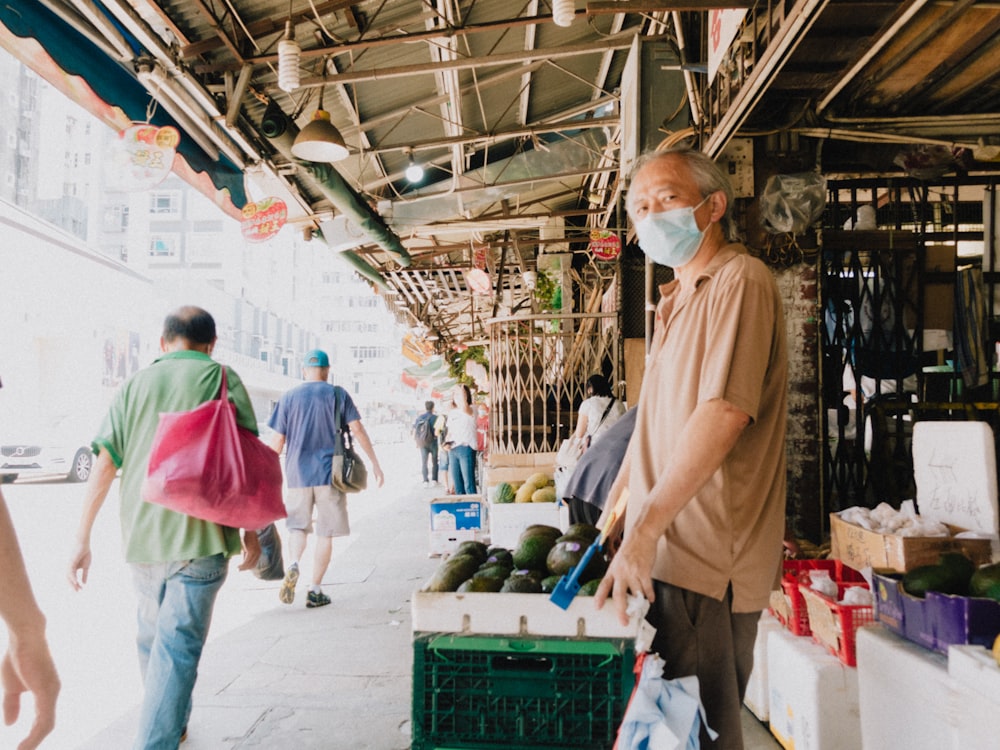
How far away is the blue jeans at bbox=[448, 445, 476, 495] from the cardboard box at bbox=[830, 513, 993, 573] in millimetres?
8189

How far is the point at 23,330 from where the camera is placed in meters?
19.6

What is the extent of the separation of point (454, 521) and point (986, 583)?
5.41 metres

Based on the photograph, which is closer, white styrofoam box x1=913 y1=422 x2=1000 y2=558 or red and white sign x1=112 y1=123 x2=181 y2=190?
white styrofoam box x1=913 y1=422 x2=1000 y2=558

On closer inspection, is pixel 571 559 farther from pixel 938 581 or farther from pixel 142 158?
pixel 142 158

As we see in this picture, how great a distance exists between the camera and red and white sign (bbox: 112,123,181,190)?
4.98m

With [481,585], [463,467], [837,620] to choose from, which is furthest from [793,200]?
[463,467]

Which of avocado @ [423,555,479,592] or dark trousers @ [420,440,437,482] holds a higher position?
avocado @ [423,555,479,592]

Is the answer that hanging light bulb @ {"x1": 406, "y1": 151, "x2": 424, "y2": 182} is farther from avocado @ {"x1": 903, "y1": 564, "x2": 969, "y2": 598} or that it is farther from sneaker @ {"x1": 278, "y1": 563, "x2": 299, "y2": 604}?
avocado @ {"x1": 903, "y1": 564, "x2": 969, "y2": 598}

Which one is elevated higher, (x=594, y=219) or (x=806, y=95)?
(x=594, y=219)

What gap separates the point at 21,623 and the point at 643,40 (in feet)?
19.2

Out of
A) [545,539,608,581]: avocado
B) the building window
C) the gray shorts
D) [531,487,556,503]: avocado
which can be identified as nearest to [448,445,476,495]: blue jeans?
[531,487,556,503]: avocado

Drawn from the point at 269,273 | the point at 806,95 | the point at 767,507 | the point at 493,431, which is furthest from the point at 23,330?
the point at 269,273

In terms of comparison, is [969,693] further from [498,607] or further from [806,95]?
[806,95]

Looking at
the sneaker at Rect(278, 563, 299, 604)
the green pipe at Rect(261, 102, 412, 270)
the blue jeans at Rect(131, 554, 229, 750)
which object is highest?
the green pipe at Rect(261, 102, 412, 270)
